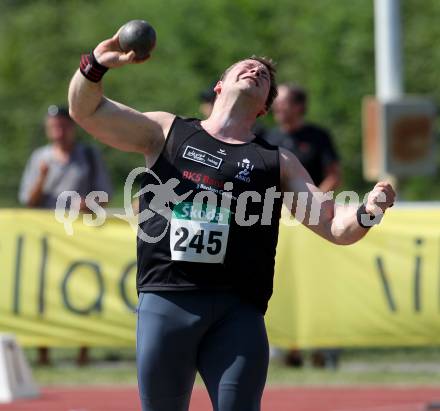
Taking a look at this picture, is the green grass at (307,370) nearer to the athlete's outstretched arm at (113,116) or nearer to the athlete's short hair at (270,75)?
the athlete's short hair at (270,75)

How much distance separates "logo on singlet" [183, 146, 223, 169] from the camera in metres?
4.77

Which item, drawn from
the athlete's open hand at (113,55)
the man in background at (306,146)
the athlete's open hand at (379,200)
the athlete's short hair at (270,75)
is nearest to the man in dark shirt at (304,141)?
the man in background at (306,146)

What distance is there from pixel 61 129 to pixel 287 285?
2.40m

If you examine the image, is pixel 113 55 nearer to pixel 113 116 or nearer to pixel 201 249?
pixel 113 116

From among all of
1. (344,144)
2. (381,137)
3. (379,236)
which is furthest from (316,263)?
(344,144)

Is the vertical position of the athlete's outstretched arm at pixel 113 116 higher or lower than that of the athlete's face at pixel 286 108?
lower

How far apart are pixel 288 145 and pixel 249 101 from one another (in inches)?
209

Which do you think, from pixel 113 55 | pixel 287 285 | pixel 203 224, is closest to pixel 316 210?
pixel 203 224

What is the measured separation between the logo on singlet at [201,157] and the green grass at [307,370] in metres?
4.89

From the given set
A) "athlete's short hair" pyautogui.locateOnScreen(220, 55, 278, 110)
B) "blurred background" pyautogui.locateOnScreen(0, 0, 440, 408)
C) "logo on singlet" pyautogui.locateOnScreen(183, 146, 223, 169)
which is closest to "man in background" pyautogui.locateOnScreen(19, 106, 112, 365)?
"athlete's short hair" pyautogui.locateOnScreen(220, 55, 278, 110)

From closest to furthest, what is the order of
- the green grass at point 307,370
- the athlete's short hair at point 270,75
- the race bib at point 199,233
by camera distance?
the race bib at point 199,233 < the athlete's short hair at point 270,75 < the green grass at point 307,370

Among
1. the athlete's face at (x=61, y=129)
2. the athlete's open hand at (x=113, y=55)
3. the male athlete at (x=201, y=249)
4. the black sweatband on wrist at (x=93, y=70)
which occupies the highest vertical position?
the athlete's face at (x=61, y=129)

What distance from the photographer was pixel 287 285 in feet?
32.0

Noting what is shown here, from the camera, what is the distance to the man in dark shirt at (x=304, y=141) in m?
10.2
